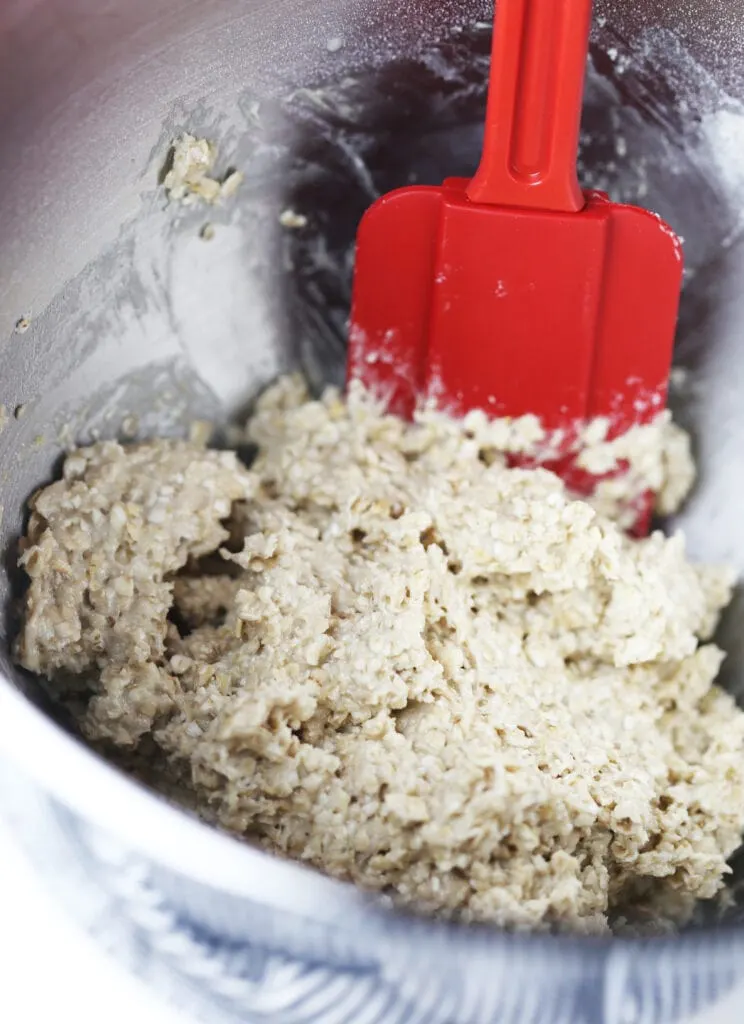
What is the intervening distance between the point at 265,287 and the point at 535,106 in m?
0.43

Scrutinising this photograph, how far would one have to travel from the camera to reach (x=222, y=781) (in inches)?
40.1

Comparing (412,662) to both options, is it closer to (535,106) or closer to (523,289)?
(523,289)

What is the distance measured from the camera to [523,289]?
1280 millimetres

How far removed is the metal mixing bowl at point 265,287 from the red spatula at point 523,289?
10 cm

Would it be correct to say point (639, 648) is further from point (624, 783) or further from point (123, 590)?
point (123, 590)

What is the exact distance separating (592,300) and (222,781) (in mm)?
710

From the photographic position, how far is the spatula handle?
1111 millimetres

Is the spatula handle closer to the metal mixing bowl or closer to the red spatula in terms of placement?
the red spatula

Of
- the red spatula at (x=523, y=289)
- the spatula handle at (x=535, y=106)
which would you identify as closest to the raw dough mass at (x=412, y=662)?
the red spatula at (x=523, y=289)

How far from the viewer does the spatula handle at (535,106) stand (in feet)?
3.65

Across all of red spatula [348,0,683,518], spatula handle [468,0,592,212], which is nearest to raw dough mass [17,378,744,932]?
red spatula [348,0,683,518]

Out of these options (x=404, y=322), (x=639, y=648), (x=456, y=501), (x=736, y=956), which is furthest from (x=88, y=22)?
(x=736, y=956)

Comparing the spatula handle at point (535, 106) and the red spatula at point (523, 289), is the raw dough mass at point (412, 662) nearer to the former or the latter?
the red spatula at point (523, 289)

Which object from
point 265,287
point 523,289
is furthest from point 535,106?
point 265,287
